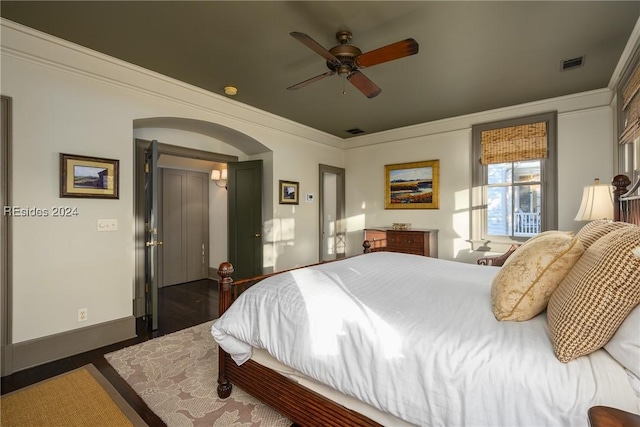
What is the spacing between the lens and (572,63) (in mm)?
2984

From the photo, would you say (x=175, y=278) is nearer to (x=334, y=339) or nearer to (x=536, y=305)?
(x=334, y=339)

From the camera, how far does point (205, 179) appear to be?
224 inches

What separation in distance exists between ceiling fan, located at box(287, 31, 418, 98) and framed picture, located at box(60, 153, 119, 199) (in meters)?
2.30

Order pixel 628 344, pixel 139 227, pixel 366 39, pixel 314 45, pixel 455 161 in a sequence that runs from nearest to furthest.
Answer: pixel 628 344, pixel 314 45, pixel 366 39, pixel 139 227, pixel 455 161

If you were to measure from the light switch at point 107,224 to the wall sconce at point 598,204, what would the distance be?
15.4 ft

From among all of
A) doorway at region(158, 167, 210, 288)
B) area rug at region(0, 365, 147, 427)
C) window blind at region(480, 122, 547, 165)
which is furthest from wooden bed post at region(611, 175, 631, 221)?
doorway at region(158, 167, 210, 288)

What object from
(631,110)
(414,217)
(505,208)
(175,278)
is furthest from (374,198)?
(175,278)

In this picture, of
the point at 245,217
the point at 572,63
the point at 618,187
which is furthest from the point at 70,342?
the point at 572,63

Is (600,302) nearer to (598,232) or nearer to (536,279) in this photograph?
(536,279)

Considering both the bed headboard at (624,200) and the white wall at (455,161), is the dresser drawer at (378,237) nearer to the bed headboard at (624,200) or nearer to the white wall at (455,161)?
the white wall at (455,161)

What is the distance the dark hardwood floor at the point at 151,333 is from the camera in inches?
83.9

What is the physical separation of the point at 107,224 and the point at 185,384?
1.79 m

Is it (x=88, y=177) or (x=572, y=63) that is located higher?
(x=572, y=63)

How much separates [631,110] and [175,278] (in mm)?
6354
